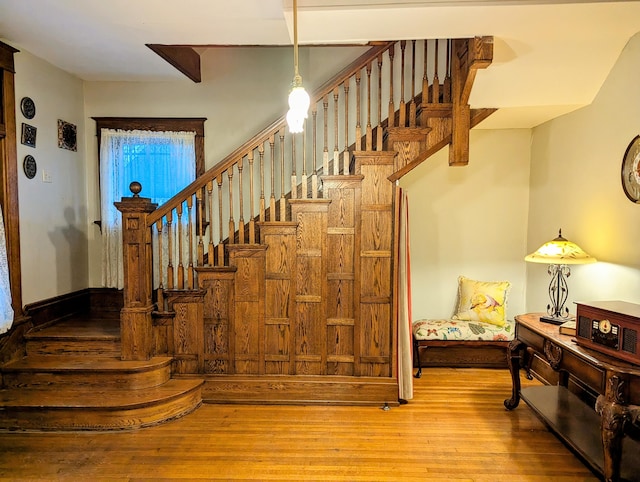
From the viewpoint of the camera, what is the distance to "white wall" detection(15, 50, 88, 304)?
3.72 m

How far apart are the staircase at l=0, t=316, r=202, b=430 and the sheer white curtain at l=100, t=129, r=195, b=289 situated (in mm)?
1028

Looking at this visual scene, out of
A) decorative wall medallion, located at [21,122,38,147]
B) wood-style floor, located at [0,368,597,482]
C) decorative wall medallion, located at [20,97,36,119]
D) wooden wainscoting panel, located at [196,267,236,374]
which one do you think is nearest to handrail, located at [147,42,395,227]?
wooden wainscoting panel, located at [196,267,236,374]

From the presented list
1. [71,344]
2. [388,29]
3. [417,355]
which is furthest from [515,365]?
[71,344]

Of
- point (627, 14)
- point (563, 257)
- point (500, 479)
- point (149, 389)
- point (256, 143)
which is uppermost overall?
point (627, 14)

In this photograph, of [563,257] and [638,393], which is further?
[563,257]

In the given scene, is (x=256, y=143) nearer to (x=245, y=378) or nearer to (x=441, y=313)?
(x=245, y=378)

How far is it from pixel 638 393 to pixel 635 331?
12.4 inches

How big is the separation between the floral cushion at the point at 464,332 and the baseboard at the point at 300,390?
2.98ft

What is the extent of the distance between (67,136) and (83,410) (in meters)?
2.76

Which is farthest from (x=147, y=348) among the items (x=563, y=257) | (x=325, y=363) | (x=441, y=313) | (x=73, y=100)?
(x=563, y=257)

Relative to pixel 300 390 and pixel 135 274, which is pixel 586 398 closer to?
pixel 300 390

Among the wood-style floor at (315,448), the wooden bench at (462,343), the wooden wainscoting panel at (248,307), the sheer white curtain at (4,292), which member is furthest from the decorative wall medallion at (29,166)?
the wooden bench at (462,343)

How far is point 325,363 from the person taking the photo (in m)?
3.63

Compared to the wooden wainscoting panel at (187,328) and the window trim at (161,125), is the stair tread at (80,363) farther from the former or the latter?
the window trim at (161,125)
